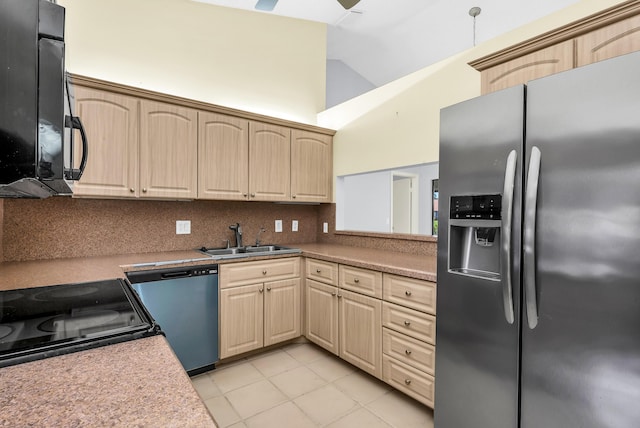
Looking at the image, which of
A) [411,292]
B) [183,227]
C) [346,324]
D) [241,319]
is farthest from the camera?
[183,227]

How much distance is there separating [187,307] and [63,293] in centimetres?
112

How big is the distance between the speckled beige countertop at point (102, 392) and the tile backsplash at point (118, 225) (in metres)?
2.11

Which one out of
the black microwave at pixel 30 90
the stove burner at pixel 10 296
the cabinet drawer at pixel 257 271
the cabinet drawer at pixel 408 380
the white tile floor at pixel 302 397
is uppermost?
the black microwave at pixel 30 90

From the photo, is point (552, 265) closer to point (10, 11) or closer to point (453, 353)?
point (453, 353)

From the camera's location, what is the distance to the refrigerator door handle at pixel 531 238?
46.7 inches

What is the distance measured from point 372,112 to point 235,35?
5.03 ft

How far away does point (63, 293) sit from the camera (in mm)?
1202

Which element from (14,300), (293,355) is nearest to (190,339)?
(293,355)

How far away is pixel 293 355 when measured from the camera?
8.82ft

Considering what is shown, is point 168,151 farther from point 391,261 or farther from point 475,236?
point 475,236

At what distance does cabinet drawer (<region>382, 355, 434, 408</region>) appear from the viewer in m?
1.83

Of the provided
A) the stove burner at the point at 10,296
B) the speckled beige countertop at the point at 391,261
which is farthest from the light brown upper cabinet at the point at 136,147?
the speckled beige countertop at the point at 391,261

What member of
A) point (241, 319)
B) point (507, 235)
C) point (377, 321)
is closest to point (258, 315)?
point (241, 319)

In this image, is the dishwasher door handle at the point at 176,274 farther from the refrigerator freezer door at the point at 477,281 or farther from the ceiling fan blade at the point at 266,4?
the ceiling fan blade at the point at 266,4
